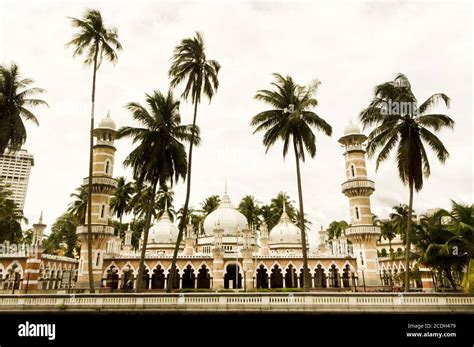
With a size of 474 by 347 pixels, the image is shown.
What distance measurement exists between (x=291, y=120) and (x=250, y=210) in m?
44.9

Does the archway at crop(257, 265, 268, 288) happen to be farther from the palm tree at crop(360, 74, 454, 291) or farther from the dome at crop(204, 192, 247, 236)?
the palm tree at crop(360, 74, 454, 291)

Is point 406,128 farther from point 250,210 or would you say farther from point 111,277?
point 250,210

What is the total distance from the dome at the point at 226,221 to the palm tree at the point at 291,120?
28692 mm

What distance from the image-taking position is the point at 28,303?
20.8m

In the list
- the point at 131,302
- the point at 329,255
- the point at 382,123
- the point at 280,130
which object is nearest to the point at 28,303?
the point at 131,302

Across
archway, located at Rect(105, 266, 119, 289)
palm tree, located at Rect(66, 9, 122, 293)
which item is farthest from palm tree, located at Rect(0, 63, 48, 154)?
archway, located at Rect(105, 266, 119, 289)

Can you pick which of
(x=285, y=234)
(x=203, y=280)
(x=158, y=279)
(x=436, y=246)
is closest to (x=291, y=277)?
(x=285, y=234)

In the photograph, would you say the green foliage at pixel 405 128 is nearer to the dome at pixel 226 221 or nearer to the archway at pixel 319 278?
the archway at pixel 319 278

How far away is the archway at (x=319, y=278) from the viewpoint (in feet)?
151

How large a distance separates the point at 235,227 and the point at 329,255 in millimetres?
15512

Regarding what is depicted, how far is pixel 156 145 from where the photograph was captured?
2708cm

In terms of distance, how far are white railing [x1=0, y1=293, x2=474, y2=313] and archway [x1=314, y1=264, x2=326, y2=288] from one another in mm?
26662

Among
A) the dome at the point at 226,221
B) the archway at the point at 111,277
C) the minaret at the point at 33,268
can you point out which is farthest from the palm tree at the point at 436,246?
the minaret at the point at 33,268
